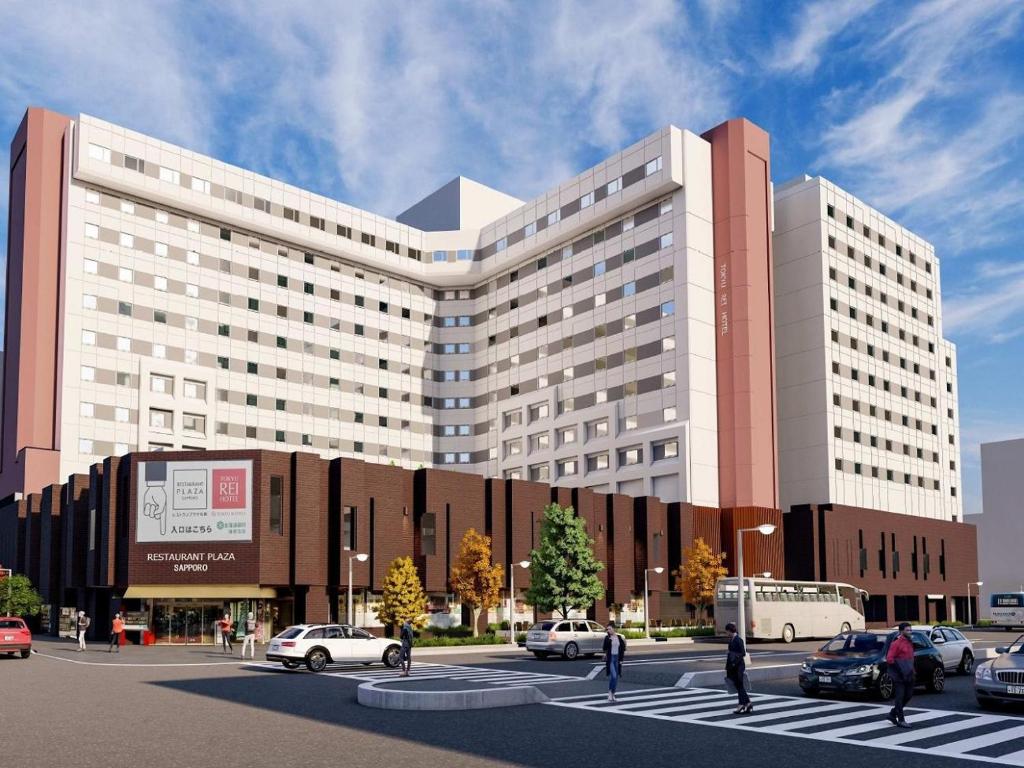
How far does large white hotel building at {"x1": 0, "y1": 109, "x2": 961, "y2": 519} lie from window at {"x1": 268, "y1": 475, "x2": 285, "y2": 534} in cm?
2743

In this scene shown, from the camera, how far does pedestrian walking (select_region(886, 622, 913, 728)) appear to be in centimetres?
2183

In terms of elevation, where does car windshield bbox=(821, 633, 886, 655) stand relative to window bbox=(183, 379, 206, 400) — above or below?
below

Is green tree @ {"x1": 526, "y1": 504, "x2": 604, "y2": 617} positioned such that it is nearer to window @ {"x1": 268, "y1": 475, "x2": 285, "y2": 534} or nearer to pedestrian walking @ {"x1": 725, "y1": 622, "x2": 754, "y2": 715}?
window @ {"x1": 268, "y1": 475, "x2": 285, "y2": 534}

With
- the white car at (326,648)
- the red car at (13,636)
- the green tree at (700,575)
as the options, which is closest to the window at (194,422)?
the red car at (13,636)

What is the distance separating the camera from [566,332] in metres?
93.7

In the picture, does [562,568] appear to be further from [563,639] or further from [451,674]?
[451,674]

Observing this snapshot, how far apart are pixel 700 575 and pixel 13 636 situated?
4592 centimetres

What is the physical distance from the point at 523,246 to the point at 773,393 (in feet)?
93.4

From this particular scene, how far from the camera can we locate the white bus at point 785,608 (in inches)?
2322

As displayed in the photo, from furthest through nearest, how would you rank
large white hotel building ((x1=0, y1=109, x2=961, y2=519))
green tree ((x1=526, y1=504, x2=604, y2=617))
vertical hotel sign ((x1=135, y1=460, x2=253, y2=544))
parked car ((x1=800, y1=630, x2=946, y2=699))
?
→ large white hotel building ((x1=0, y1=109, x2=961, y2=519)), green tree ((x1=526, y1=504, x2=604, y2=617)), vertical hotel sign ((x1=135, y1=460, x2=253, y2=544)), parked car ((x1=800, y1=630, x2=946, y2=699))

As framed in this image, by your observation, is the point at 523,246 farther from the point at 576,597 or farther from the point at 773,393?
the point at 576,597

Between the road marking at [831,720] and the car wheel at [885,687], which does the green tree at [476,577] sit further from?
the car wheel at [885,687]

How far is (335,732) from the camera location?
67.7 ft

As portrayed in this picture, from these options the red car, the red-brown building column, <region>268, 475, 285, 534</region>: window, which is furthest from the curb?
the red-brown building column
